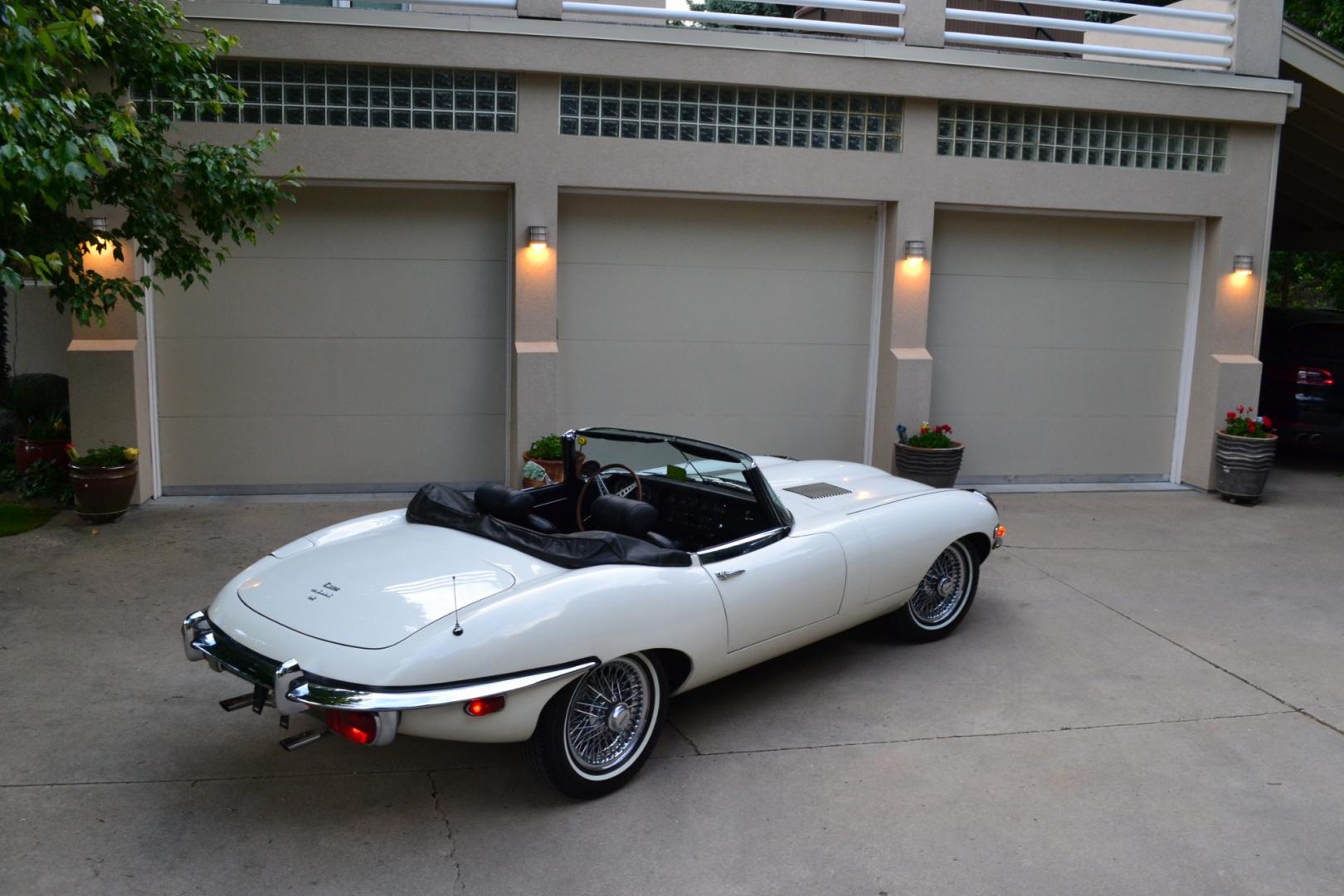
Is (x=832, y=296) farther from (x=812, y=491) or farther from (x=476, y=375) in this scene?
(x=812, y=491)

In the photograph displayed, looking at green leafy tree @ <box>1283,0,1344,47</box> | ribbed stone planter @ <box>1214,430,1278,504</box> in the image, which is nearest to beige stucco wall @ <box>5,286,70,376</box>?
ribbed stone planter @ <box>1214,430,1278,504</box>

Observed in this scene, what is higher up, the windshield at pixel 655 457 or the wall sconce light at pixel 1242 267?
the wall sconce light at pixel 1242 267

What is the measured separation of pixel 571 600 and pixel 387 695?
0.76 meters

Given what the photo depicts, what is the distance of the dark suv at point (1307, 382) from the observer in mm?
11016

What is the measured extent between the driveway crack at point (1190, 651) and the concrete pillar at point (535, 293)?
159 inches

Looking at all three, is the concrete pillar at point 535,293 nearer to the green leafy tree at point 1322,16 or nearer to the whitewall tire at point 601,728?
the whitewall tire at point 601,728

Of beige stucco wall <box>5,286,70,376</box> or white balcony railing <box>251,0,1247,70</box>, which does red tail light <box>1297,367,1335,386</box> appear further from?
beige stucco wall <box>5,286,70,376</box>

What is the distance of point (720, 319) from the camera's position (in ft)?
32.0

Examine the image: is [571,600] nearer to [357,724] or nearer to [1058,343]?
[357,724]

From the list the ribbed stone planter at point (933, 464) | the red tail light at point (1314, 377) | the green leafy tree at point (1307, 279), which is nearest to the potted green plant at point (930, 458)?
the ribbed stone planter at point (933, 464)

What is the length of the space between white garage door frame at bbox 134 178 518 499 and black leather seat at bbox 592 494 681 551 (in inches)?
188

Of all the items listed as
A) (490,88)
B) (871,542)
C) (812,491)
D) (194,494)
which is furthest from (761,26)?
(194,494)

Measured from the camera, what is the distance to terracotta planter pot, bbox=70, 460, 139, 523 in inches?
313

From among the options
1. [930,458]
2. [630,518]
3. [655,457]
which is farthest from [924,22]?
[630,518]
